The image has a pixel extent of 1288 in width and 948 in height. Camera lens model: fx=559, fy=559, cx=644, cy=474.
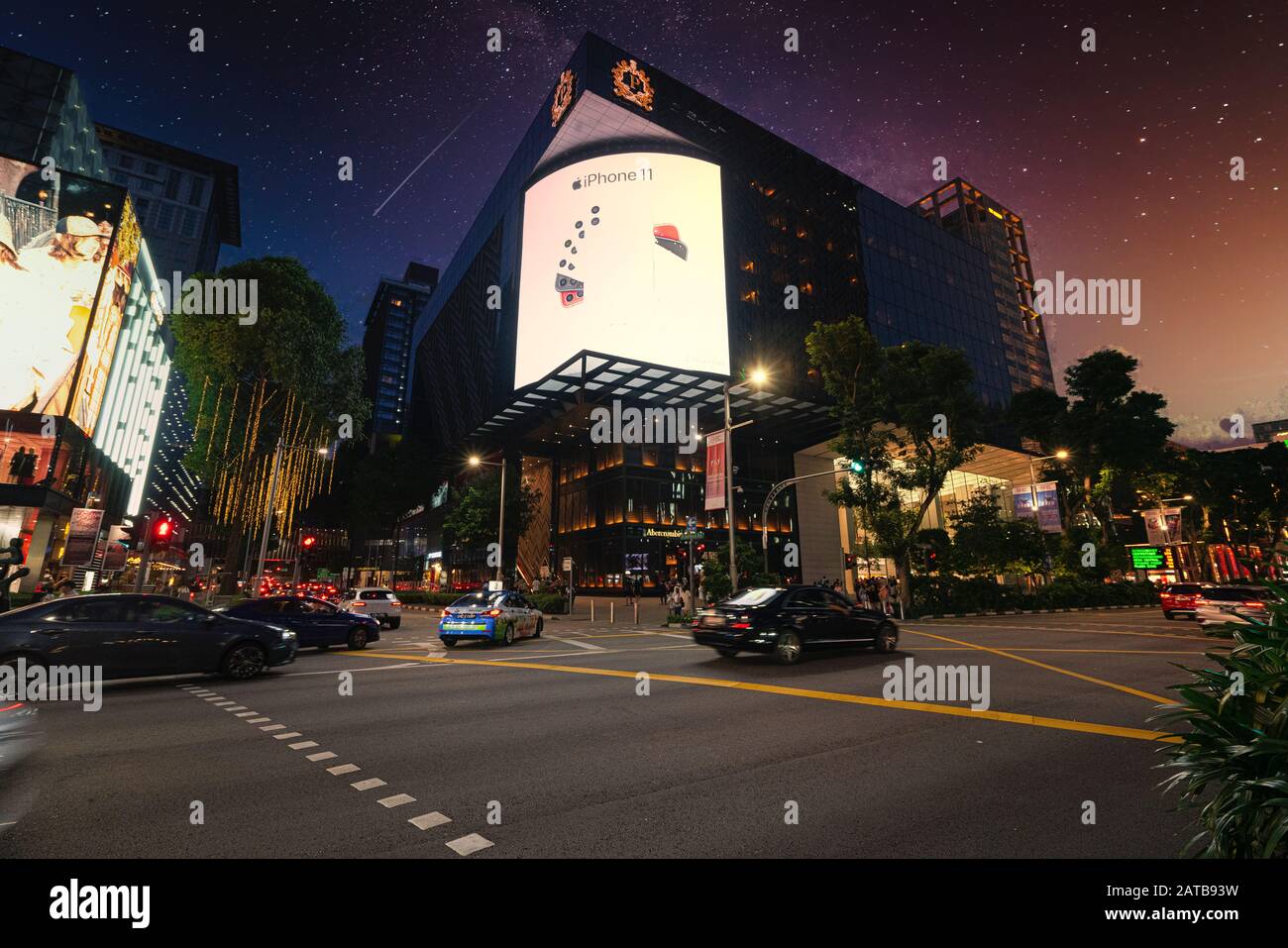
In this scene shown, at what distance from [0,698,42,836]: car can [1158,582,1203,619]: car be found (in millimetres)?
34734

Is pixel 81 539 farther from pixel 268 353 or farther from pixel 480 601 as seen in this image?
pixel 268 353

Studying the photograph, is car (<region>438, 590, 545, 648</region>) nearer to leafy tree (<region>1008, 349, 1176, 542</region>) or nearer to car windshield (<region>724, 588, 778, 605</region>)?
car windshield (<region>724, 588, 778, 605</region>)

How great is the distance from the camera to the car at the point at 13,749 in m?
3.72

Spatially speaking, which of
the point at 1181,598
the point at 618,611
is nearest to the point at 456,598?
the point at 618,611

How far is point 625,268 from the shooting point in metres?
42.7

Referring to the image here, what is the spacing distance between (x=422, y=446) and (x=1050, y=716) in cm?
8329

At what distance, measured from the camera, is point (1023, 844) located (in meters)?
3.59

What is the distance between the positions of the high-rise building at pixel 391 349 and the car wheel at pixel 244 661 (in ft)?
513

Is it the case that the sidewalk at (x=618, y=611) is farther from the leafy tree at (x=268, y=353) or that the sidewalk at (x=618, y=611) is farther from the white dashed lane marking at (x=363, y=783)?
the leafy tree at (x=268, y=353)

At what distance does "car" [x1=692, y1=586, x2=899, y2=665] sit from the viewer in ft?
37.3

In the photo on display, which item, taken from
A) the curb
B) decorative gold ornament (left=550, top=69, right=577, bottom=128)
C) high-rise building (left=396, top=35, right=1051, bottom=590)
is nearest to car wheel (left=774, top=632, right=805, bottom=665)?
the curb

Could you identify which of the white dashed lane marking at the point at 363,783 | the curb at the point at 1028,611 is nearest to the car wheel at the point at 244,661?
the white dashed lane marking at the point at 363,783
